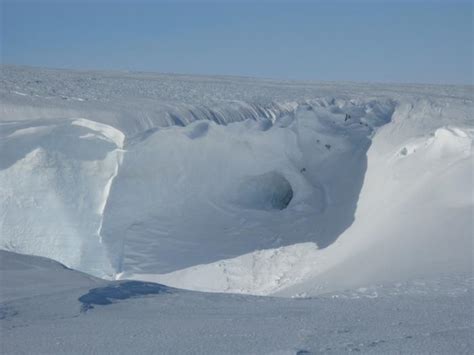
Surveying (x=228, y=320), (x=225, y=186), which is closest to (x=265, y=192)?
(x=225, y=186)

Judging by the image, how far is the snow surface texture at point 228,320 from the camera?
2994 mm

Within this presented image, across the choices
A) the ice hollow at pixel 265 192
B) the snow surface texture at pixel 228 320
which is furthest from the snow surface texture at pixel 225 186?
the snow surface texture at pixel 228 320

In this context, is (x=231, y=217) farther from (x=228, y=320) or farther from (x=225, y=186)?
(x=228, y=320)

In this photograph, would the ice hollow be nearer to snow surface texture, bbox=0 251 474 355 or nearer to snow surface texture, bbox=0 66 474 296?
snow surface texture, bbox=0 66 474 296

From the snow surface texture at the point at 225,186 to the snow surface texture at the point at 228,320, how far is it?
4.82ft

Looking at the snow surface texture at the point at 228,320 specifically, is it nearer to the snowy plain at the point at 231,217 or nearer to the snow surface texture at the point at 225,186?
the snowy plain at the point at 231,217

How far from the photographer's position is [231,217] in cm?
795

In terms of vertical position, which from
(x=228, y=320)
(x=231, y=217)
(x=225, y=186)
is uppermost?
(x=225, y=186)

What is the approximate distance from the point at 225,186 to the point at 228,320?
15.8 feet

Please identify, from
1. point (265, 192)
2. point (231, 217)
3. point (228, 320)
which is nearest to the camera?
point (228, 320)

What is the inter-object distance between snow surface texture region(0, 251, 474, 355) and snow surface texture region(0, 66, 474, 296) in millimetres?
1468

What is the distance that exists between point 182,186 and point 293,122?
6.42 ft

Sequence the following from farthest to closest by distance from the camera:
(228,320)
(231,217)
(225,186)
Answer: (225,186) → (231,217) → (228,320)

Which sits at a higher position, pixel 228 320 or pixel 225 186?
pixel 225 186
